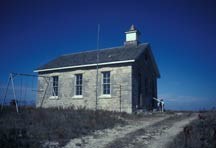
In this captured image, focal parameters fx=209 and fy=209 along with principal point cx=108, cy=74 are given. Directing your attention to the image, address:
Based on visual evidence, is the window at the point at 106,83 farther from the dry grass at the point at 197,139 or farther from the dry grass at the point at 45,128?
the dry grass at the point at 197,139

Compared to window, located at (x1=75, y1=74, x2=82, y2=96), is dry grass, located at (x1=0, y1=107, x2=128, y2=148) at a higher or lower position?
lower

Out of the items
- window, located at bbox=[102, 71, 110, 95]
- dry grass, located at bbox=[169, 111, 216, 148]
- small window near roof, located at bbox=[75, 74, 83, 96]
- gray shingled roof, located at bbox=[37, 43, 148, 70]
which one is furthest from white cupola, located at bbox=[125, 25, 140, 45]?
dry grass, located at bbox=[169, 111, 216, 148]

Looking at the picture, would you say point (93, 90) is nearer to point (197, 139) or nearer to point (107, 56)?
point (107, 56)

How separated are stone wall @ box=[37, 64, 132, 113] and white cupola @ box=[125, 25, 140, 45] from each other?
4050 millimetres

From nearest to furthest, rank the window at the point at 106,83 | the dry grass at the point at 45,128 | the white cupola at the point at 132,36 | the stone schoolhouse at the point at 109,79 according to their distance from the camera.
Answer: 1. the dry grass at the point at 45,128
2. the stone schoolhouse at the point at 109,79
3. the window at the point at 106,83
4. the white cupola at the point at 132,36

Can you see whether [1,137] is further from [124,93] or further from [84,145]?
[124,93]

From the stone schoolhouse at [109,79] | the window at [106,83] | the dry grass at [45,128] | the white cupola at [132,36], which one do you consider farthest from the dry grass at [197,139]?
the white cupola at [132,36]

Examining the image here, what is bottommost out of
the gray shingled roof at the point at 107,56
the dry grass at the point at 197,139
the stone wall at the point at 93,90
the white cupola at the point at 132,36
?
the dry grass at the point at 197,139

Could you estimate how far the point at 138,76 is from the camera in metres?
17.8

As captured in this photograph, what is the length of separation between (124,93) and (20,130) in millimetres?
10012

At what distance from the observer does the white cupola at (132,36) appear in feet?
65.1

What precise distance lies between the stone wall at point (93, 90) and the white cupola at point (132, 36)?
13.3 feet

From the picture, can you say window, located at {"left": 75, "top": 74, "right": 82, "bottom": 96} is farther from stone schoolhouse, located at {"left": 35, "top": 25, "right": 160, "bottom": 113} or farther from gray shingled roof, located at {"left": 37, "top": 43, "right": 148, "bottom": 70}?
gray shingled roof, located at {"left": 37, "top": 43, "right": 148, "bottom": 70}

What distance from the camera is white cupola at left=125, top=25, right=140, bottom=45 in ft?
65.1
